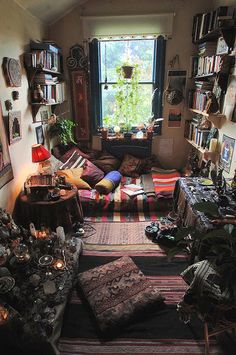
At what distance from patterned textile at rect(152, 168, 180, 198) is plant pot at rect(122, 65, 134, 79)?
4.73 feet

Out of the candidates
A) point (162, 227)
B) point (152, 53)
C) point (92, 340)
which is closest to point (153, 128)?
point (152, 53)

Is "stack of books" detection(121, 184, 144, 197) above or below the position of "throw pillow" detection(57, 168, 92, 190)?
below

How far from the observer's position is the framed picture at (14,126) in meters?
2.26

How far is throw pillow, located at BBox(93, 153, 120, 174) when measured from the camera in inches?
146

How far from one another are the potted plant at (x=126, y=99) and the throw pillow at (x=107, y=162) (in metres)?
0.47

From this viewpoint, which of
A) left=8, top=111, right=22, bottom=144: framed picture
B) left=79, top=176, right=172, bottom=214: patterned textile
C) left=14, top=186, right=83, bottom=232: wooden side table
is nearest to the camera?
left=8, top=111, right=22, bottom=144: framed picture

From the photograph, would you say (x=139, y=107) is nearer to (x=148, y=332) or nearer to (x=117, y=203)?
(x=117, y=203)

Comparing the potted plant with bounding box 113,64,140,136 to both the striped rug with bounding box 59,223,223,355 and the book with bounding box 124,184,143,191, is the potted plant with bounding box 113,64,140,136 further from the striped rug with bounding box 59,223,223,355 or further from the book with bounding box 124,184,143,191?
the striped rug with bounding box 59,223,223,355

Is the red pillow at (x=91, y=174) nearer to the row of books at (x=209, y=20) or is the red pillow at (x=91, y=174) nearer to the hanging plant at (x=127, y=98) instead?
the hanging plant at (x=127, y=98)

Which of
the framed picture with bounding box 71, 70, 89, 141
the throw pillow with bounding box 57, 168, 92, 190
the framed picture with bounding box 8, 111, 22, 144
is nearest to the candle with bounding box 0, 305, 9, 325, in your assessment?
the framed picture with bounding box 8, 111, 22, 144

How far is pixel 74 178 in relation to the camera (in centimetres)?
324

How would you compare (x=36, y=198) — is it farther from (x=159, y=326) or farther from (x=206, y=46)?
(x=206, y=46)

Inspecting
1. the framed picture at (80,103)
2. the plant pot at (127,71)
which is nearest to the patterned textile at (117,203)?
the framed picture at (80,103)

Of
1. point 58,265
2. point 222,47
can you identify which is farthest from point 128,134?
point 58,265
